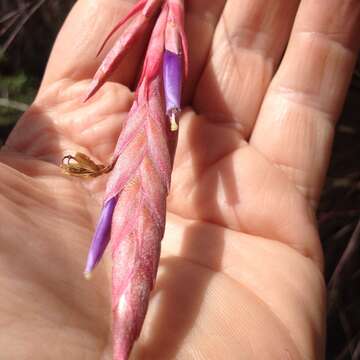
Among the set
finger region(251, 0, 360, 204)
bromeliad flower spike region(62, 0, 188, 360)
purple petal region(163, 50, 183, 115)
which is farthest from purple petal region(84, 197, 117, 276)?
finger region(251, 0, 360, 204)

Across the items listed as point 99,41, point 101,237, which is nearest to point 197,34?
point 99,41

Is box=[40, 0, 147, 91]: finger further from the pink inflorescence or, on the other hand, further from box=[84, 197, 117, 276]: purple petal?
box=[84, 197, 117, 276]: purple petal

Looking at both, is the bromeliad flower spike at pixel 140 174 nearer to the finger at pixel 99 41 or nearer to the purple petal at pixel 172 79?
the purple petal at pixel 172 79

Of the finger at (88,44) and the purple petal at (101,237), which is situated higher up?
the finger at (88,44)

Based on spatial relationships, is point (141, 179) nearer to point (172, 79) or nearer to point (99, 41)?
point (172, 79)

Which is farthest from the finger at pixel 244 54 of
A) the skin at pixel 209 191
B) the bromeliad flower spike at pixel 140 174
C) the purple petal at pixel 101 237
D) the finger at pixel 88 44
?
the purple petal at pixel 101 237

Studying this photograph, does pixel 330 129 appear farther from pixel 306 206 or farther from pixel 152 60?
pixel 152 60

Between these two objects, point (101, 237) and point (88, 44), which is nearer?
point (101, 237)
